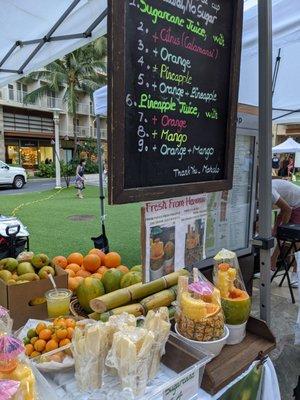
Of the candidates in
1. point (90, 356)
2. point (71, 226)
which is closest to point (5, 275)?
point (90, 356)

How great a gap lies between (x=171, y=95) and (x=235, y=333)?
1.02m

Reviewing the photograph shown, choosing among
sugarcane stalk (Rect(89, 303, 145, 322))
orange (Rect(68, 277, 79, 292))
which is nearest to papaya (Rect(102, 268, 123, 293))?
orange (Rect(68, 277, 79, 292))

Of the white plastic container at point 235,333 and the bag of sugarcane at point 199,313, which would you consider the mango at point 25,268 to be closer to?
the bag of sugarcane at point 199,313

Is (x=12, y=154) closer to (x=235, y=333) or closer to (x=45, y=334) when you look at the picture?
(x=45, y=334)

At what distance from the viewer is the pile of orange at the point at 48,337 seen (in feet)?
4.07

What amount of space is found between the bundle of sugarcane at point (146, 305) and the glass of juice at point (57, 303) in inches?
6.4

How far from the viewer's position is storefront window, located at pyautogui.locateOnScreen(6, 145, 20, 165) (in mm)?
25234

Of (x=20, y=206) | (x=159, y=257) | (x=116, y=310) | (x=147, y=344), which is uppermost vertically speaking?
(x=159, y=257)

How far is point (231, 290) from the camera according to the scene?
1442 mm

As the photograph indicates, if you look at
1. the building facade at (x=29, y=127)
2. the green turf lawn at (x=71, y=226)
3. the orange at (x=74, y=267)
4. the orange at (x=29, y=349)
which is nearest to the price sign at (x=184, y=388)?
the orange at (x=29, y=349)

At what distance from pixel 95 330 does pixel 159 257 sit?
0.40 metres

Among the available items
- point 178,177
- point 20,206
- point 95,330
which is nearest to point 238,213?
point 178,177

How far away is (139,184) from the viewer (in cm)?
113

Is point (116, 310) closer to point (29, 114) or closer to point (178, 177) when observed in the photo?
point (178, 177)
